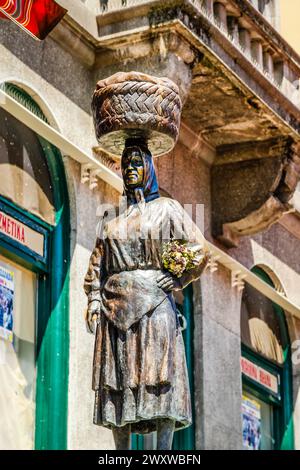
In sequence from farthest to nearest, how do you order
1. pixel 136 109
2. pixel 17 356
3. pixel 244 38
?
1. pixel 244 38
2. pixel 17 356
3. pixel 136 109

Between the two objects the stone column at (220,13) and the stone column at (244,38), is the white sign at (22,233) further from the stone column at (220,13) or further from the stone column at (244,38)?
the stone column at (244,38)

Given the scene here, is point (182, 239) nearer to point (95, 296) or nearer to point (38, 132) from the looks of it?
point (95, 296)

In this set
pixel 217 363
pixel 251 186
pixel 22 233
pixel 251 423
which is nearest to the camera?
pixel 22 233

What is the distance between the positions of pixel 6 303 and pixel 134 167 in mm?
3784

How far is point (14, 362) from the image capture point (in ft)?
49.1

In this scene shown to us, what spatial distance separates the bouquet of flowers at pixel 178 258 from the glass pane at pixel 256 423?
8554 millimetres

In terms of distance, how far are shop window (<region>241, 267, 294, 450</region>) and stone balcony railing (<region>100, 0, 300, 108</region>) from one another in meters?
2.80

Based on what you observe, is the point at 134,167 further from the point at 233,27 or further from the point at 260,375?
the point at 260,375

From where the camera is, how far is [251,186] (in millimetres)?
19016

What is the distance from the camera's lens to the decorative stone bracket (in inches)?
743

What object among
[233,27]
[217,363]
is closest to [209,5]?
[233,27]

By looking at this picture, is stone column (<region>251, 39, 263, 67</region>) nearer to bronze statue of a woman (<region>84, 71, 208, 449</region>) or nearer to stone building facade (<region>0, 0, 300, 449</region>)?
stone building facade (<region>0, 0, 300, 449</region>)

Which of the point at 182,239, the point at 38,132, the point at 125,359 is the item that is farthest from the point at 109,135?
the point at 38,132

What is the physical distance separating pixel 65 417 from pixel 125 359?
4.53 meters
